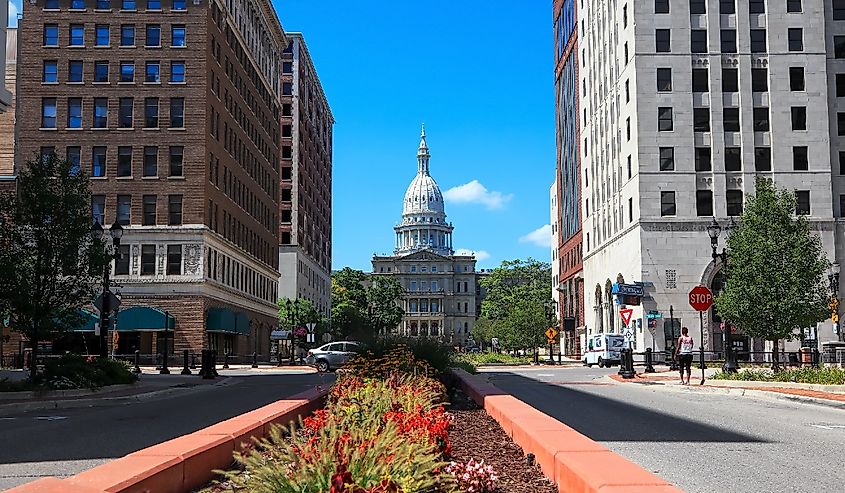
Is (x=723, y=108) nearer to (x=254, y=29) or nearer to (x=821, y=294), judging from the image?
(x=821, y=294)

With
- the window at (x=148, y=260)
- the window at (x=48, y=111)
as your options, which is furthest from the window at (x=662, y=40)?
the window at (x=48, y=111)

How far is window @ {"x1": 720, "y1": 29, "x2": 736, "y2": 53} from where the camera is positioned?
61.8 metres

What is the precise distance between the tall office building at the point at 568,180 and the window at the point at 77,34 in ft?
141

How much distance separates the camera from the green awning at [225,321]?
61906 millimetres

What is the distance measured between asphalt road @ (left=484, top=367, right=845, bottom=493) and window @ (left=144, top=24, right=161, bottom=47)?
45002 millimetres

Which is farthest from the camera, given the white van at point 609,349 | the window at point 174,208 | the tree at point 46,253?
the window at point 174,208

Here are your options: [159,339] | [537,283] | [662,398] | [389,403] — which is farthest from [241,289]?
[537,283]

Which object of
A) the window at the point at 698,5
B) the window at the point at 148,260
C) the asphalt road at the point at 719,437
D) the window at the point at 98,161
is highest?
the window at the point at 698,5

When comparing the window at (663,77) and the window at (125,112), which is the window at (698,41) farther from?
the window at (125,112)

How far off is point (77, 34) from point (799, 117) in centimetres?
4765

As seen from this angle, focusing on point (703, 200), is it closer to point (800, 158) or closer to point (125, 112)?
point (800, 158)

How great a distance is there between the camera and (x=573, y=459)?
6.59 metres

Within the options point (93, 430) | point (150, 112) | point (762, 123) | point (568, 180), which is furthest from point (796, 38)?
point (93, 430)

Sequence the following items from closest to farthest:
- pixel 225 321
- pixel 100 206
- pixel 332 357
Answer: pixel 332 357 < pixel 100 206 < pixel 225 321
